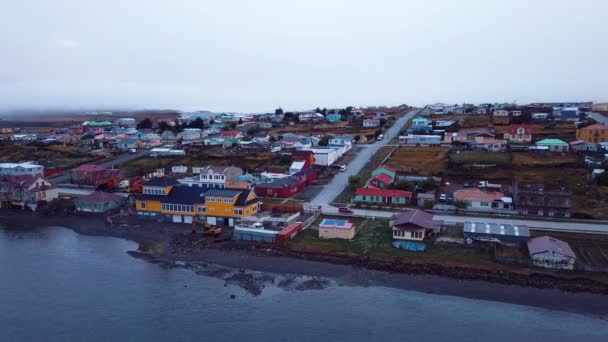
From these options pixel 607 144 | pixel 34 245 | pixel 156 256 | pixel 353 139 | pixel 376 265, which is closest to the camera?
pixel 376 265

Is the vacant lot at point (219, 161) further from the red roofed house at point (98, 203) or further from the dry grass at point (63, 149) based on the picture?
the dry grass at point (63, 149)

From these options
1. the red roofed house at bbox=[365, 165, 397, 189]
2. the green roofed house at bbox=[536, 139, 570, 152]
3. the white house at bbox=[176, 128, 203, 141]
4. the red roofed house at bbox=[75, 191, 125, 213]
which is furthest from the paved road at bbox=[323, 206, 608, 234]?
the white house at bbox=[176, 128, 203, 141]

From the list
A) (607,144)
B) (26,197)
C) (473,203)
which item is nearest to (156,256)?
(26,197)

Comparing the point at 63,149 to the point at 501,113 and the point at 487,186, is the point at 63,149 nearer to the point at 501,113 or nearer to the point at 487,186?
the point at 487,186

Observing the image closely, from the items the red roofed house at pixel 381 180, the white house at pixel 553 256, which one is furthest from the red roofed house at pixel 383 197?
the white house at pixel 553 256

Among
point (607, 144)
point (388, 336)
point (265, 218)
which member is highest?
point (607, 144)

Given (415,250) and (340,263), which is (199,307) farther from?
(415,250)

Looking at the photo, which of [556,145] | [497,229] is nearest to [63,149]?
[497,229]
